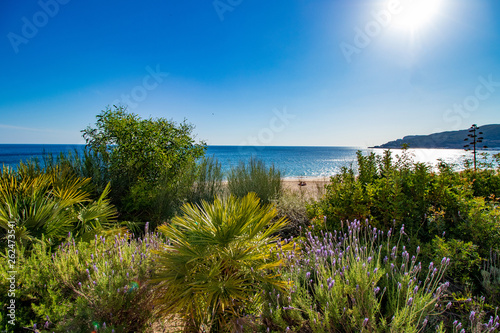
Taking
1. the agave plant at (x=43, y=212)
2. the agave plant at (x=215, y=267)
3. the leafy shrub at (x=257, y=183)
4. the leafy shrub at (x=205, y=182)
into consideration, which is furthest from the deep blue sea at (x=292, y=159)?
the agave plant at (x=215, y=267)

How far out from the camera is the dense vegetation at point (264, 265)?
1785mm

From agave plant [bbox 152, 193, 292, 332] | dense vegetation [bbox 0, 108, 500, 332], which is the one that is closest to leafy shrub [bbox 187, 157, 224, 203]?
dense vegetation [bbox 0, 108, 500, 332]

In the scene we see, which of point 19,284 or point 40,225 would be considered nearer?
point 19,284

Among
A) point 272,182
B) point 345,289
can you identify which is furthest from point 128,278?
point 272,182

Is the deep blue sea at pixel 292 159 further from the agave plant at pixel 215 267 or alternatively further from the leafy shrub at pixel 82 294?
the agave plant at pixel 215 267

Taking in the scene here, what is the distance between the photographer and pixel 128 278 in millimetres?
2213

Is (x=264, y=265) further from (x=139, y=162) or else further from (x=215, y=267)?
(x=139, y=162)

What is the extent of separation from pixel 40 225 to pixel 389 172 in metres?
4.80

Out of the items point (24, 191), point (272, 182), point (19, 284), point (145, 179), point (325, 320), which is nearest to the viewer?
point (325, 320)

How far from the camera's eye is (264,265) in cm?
199

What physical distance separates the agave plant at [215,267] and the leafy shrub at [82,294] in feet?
0.83

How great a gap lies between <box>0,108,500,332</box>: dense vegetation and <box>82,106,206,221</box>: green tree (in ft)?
4.09

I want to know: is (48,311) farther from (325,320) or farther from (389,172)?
(389,172)

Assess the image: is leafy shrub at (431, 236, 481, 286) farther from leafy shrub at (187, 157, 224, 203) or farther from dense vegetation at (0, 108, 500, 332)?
leafy shrub at (187, 157, 224, 203)
